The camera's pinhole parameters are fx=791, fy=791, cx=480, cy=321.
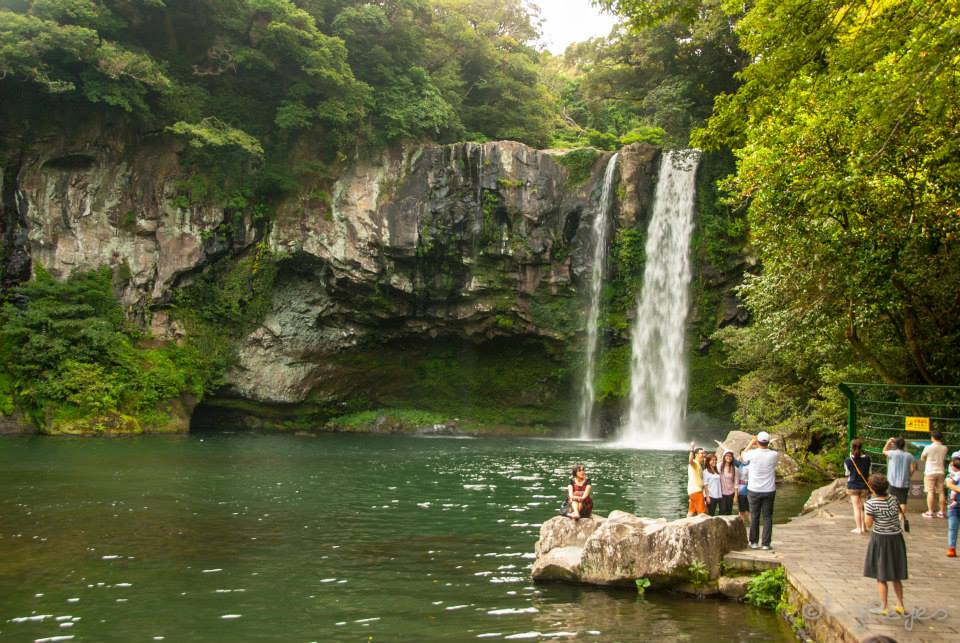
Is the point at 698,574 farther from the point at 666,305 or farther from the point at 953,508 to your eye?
the point at 666,305

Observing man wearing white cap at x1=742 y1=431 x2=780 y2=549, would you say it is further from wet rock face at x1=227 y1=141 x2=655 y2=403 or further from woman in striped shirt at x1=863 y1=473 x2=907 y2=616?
wet rock face at x1=227 y1=141 x2=655 y2=403

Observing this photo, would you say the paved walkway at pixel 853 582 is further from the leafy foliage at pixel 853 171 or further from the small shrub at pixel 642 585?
the leafy foliage at pixel 853 171

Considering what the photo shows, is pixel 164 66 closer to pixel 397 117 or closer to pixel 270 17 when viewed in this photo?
pixel 270 17

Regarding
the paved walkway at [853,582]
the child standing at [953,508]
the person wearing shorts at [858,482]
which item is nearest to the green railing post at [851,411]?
the paved walkway at [853,582]

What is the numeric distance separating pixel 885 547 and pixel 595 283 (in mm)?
25745

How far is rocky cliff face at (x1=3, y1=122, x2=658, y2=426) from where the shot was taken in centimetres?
2992

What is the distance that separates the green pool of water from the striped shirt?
1.29 metres

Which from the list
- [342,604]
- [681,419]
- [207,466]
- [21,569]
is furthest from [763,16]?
[681,419]

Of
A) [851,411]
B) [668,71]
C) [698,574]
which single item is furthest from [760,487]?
[668,71]

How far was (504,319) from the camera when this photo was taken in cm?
3225

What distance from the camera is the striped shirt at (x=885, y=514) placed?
20.6 ft

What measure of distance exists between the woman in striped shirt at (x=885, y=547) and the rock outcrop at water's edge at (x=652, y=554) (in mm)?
2020

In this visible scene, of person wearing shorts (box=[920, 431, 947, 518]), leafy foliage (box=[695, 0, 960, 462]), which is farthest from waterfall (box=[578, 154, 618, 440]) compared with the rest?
person wearing shorts (box=[920, 431, 947, 518])

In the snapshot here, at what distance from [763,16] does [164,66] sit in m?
25.4
